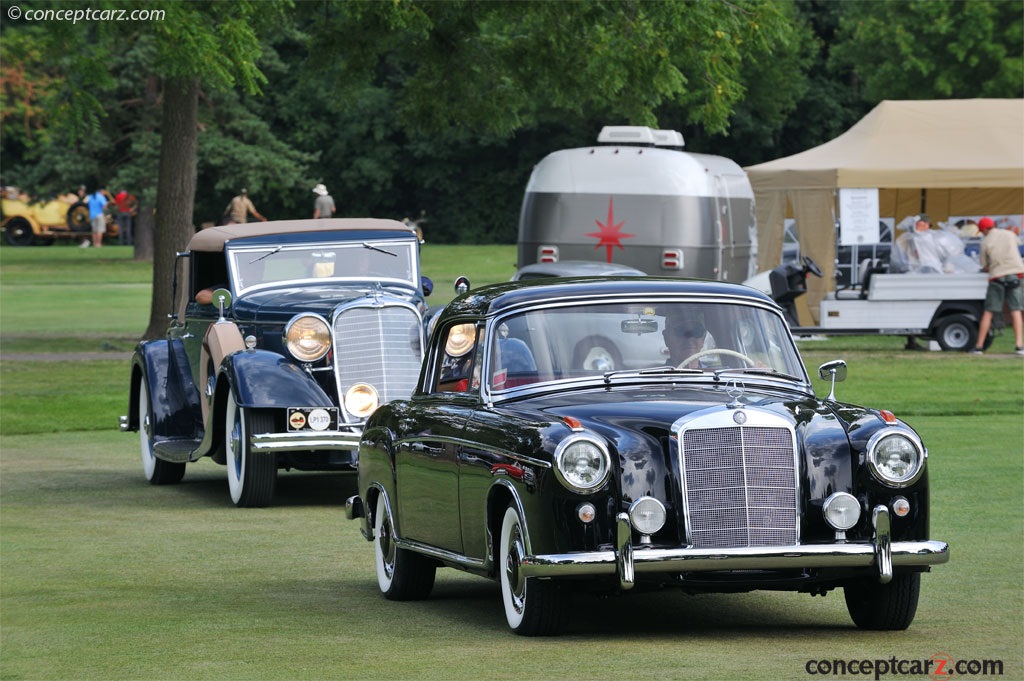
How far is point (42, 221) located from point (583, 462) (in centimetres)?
6673

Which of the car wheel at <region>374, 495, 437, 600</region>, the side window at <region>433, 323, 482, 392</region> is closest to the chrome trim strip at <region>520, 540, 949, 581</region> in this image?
the side window at <region>433, 323, 482, 392</region>

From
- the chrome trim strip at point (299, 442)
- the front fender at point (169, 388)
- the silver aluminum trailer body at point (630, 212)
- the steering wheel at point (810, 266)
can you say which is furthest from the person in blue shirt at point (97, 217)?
the chrome trim strip at point (299, 442)

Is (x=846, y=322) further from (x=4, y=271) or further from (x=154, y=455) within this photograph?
(x=4, y=271)

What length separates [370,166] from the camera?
75.1 metres

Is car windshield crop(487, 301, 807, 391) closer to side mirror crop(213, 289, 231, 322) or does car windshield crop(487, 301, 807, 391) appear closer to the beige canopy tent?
side mirror crop(213, 289, 231, 322)

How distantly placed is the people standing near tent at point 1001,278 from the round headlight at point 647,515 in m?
20.9

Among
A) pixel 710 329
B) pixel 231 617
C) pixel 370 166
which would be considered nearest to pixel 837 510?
pixel 710 329

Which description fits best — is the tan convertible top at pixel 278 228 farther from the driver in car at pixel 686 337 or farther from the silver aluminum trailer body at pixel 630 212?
the silver aluminum trailer body at pixel 630 212

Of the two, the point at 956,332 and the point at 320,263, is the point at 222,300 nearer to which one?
the point at 320,263

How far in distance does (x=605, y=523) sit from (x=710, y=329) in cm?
162

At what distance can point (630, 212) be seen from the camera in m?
27.7

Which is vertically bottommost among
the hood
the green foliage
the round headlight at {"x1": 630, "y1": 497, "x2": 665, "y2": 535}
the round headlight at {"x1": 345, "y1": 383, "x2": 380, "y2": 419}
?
the round headlight at {"x1": 630, "y1": 497, "x2": 665, "y2": 535}

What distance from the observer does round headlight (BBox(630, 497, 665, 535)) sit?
24.2 ft

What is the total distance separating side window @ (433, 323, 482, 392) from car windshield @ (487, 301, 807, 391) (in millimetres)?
207
